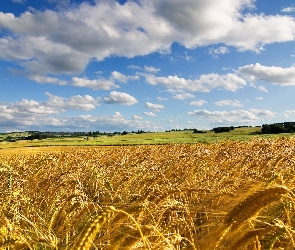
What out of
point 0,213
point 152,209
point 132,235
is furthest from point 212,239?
point 0,213

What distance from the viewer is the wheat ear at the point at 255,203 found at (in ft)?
4.56

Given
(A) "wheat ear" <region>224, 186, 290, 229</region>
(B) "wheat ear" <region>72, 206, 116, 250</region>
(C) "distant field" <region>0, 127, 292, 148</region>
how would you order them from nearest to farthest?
1. (B) "wheat ear" <region>72, 206, 116, 250</region>
2. (A) "wheat ear" <region>224, 186, 290, 229</region>
3. (C) "distant field" <region>0, 127, 292, 148</region>

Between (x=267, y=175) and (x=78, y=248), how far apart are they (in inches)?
142

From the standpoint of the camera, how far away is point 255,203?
145cm

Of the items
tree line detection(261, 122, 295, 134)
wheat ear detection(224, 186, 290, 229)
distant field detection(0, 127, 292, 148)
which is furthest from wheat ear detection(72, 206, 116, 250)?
tree line detection(261, 122, 295, 134)

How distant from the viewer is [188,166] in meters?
5.83

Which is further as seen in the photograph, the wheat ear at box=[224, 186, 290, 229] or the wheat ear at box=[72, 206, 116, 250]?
the wheat ear at box=[224, 186, 290, 229]

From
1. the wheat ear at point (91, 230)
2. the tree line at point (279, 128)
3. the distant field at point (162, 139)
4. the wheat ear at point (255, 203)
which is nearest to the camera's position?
the wheat ear at point (91, 230)

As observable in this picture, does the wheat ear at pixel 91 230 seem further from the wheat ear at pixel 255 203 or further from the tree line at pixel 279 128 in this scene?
the tree line at pixel 279 128

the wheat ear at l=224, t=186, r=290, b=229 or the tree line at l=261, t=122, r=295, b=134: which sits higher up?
the tree line at l=261, t=122, r=295, b=134

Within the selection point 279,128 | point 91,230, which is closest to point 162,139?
point 279,128

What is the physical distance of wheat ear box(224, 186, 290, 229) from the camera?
1.39 metres

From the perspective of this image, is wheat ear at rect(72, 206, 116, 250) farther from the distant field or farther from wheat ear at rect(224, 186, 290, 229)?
the distant field

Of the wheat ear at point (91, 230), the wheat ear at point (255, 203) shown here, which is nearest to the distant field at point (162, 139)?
the wheat ear at point (255, 203)
